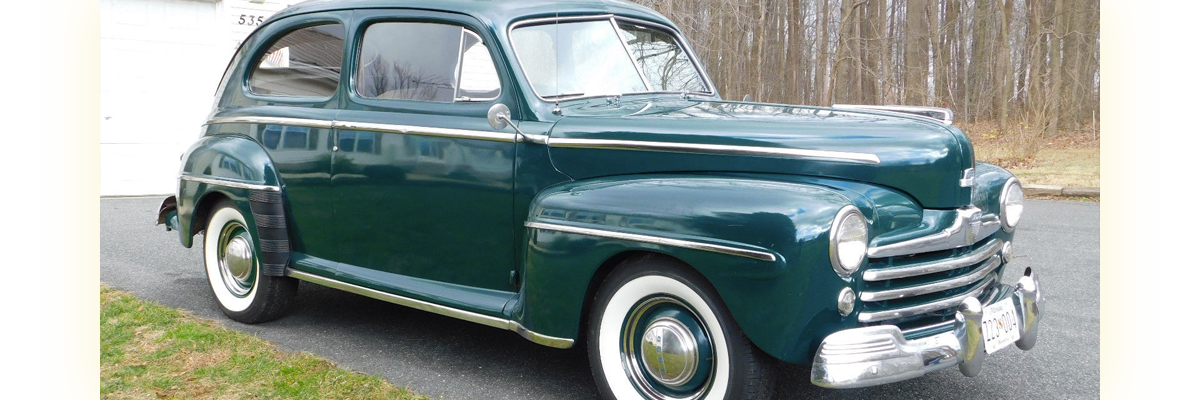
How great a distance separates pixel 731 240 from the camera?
112 inches

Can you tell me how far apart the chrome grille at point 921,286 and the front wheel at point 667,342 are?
425mm

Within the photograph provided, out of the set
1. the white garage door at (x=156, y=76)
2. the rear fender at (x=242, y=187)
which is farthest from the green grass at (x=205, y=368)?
the white garage door at (x=156, y=76)

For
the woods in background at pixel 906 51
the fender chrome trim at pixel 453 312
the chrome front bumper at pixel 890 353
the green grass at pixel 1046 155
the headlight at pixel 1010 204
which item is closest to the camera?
the chrome front bumper at pixel 890 353

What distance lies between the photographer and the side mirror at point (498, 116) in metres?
3.57

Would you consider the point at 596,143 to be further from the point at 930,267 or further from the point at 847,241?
the point at 930,267

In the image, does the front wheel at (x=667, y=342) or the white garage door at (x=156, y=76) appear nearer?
the front wheel at (x=667, y=342)

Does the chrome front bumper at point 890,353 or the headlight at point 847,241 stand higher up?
the headlight at point 847,241

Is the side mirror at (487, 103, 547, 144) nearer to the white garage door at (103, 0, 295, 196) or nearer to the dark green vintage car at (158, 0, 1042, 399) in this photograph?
the dark green vintage car at (158, 0, 1042, 399)

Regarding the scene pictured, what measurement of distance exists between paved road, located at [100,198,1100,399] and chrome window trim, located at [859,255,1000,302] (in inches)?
22.5

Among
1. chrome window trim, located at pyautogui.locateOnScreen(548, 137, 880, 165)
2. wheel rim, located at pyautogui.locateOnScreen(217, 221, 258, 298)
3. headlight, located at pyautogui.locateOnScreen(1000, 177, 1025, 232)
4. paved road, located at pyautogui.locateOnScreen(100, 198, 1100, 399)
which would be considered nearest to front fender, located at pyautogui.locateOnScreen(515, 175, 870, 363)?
chrome window trim, located at pyautogui.locateOnScreen(548, 137, 880, 165)

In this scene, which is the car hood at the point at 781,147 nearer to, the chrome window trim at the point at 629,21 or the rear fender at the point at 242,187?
the chrome window trim at the point at 629,21

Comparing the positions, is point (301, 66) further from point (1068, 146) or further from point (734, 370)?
point (1068, 146)

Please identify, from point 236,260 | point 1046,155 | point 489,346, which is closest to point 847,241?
point 489,346

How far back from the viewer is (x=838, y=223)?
2.77 meters
